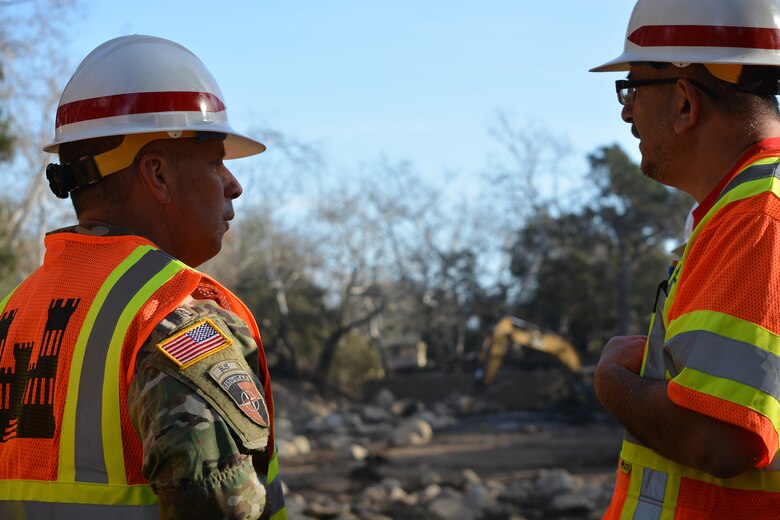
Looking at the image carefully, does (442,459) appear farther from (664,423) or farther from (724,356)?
(724,356)

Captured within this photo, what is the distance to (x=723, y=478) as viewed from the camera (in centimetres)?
202

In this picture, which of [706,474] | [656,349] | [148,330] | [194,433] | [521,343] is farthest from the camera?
[521,343]

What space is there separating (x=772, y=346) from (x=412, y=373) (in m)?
37.5

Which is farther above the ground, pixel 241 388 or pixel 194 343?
pixel 194 343

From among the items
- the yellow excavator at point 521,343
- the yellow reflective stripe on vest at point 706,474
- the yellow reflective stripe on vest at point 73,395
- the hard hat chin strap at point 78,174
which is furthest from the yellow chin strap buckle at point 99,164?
the yellow excavator at point 521,343

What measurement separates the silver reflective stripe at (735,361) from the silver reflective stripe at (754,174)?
41 centimetres

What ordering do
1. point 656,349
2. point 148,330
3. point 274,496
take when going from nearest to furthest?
1. point 148,330
2. point 274,496
3. point 656,349

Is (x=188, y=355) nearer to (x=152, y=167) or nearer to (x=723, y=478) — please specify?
(x=152, y=167)

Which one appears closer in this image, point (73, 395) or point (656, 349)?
point (73, 395)

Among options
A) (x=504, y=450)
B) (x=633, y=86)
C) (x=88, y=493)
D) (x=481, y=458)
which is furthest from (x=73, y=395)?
(x=504, y=450)

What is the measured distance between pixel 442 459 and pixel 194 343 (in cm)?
1929

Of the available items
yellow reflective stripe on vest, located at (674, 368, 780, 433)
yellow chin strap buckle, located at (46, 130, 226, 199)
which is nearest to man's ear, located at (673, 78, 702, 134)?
yellow reflective stripe on vest, located at (674, 368, 780, 433)

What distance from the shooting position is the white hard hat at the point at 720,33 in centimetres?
228

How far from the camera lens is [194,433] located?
6.11 feet
